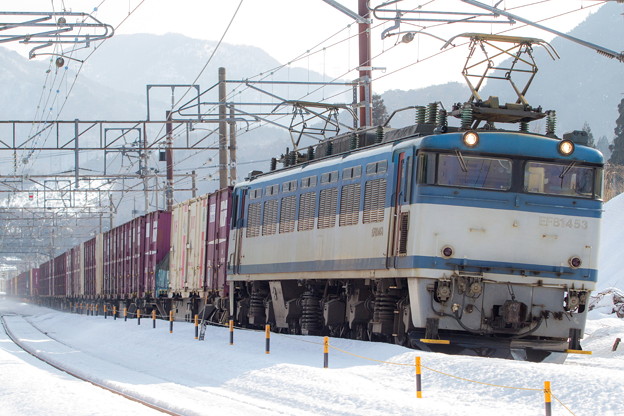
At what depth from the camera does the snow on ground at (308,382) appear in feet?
40.6

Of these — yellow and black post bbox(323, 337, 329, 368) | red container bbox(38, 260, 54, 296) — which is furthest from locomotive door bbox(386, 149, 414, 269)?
red container bbox(38, 260, 54, 296)

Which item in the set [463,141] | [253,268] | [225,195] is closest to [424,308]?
[463,141]

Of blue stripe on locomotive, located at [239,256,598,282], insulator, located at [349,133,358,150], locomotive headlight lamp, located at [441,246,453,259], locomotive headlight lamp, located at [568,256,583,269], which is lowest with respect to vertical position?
blue stripe on locomotive, located at [239,256,598,282]

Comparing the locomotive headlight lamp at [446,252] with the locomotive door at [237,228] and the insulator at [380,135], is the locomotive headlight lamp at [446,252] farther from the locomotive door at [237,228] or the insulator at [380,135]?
the locomotive door at [237,228]

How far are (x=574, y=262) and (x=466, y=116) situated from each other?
120 inches

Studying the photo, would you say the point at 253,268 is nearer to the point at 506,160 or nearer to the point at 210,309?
the point at 210,309

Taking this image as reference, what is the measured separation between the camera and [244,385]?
617 inches

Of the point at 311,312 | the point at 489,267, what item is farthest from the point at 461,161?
the point at 311,312

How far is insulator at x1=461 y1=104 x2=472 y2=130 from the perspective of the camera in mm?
18109

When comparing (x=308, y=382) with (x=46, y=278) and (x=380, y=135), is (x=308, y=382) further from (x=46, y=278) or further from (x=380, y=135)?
(x=46, y=278)

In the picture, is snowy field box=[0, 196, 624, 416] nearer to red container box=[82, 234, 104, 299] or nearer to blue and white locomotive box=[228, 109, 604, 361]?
blue and white locomotive box=[228, 109, 604, 361]

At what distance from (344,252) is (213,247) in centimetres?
1011

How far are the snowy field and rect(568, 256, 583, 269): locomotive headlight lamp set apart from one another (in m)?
1.63

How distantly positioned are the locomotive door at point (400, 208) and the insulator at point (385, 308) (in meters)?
0.95
